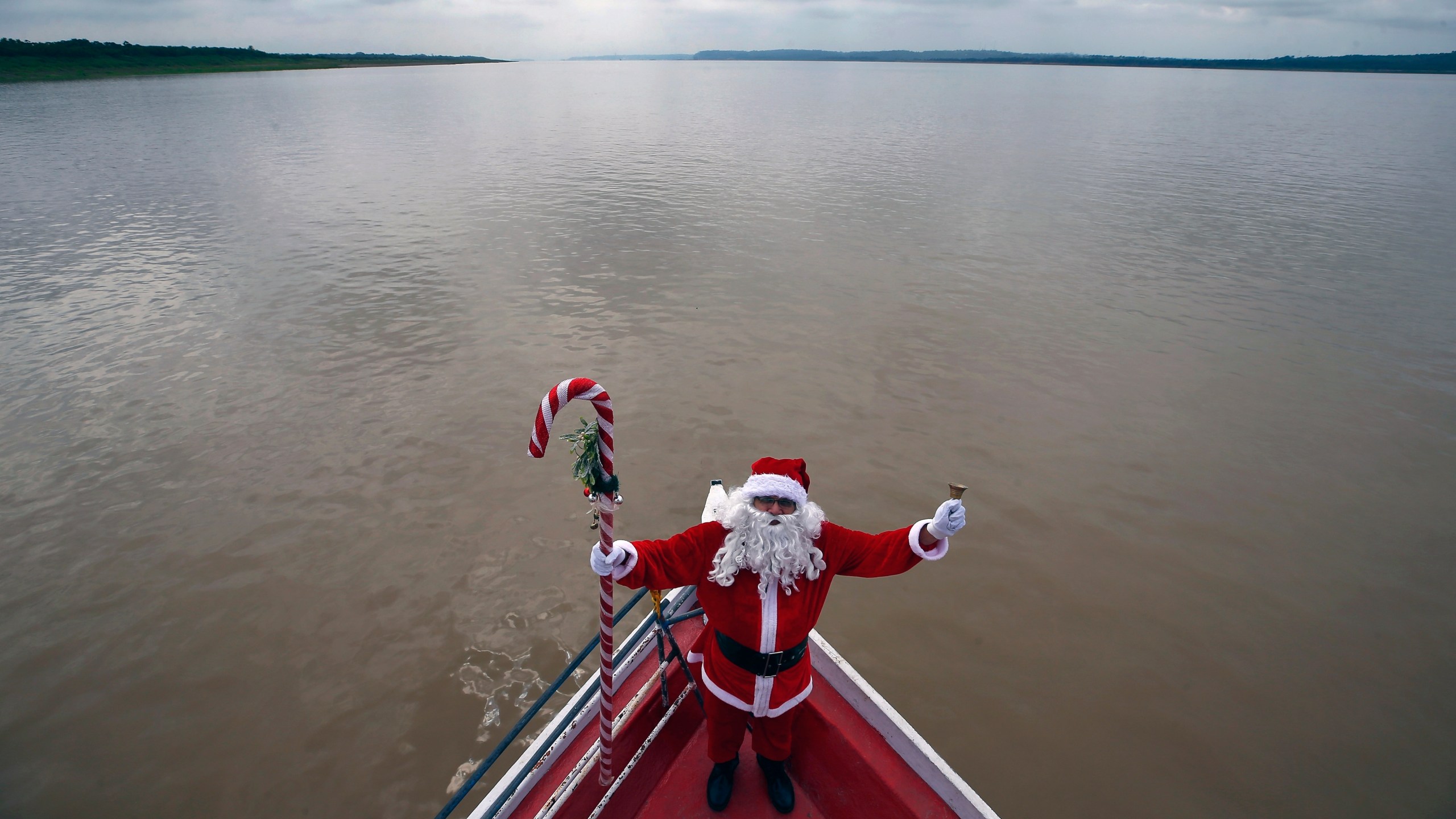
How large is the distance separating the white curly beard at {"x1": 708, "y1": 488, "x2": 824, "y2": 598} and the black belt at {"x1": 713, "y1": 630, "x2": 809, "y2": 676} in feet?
1.02

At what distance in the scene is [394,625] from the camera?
5.14m

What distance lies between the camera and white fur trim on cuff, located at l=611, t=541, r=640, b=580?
2.72 m

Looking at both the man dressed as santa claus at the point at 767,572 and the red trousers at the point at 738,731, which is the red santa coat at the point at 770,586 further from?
the red trousers at the point at 738,731

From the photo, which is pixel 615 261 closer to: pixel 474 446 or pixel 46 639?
pixel 474 446

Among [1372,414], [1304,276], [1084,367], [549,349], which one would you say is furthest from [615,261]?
[1304,276]

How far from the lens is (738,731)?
327 cm

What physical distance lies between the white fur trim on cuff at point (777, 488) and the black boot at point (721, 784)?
4.99 feet

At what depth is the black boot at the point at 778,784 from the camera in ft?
10.6

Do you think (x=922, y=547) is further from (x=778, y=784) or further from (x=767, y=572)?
(x=778, y=784)

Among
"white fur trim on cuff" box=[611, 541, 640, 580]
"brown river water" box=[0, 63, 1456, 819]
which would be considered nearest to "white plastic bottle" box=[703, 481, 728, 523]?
"white fur trim on cuff" box=[611, 541, 640, 580]

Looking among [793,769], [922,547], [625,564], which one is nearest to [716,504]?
[625,564]

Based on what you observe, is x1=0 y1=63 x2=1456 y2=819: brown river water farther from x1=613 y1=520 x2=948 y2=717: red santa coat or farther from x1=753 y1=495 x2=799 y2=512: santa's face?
x1=753 y1=495 x2=799 y2=512: santa's face

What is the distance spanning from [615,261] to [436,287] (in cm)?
359

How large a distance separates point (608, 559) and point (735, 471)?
4468mm
